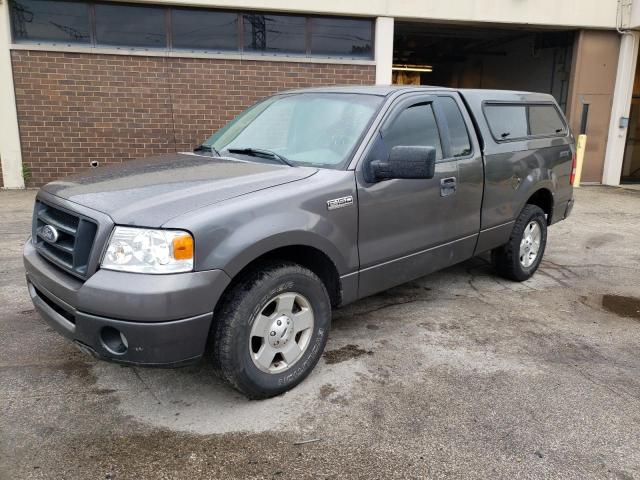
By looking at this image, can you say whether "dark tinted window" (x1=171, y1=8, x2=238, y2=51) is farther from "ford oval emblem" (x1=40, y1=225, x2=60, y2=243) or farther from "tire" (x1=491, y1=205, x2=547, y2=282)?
"ford oval emblem" (x1=40, y1=225, x2=60, y2=243)

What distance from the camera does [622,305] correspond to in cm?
498

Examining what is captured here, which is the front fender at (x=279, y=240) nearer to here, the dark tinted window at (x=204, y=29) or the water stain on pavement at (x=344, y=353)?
the water stain on pavement at (x=344, y=353)

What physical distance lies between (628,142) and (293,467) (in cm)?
1474

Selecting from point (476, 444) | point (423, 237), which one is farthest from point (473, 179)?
point (476, 444)

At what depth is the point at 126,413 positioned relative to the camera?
306 centimetres

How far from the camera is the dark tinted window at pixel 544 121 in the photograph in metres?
5.42

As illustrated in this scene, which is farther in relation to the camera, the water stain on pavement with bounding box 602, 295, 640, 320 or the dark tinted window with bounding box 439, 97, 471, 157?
the water stain on pavement with bounding box 602, 295, 640, 320

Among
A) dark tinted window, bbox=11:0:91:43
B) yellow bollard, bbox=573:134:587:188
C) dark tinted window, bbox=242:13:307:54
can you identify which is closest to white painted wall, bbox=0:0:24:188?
dark tinted window, bbox=11:0:91:43

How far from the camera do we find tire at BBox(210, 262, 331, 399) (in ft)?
9.50

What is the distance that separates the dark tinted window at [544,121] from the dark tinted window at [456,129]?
4.02 ft

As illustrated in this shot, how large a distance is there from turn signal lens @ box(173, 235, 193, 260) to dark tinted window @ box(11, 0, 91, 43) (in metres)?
8.97

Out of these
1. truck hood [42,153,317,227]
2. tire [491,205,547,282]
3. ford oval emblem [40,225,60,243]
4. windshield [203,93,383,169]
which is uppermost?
windshield [203,93,383,169]

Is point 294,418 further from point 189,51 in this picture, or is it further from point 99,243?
point 189,51

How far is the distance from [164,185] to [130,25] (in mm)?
8342
